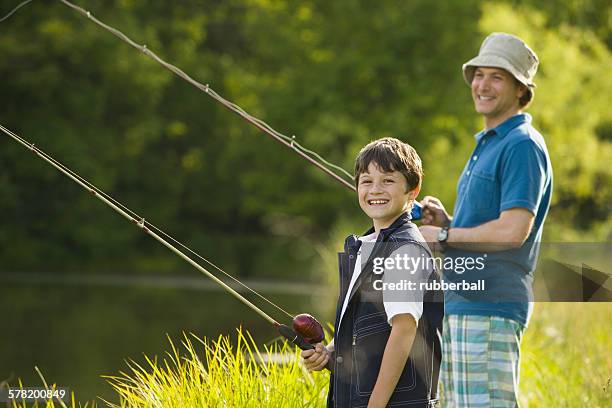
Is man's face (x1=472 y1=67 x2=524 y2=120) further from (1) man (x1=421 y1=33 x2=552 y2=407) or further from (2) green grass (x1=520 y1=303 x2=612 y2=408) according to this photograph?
(2) green grass (x1=520 y1=303 x2=612 y2=408)

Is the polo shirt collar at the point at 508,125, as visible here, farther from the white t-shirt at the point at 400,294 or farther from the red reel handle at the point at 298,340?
the red reel handle at the point at 298,340

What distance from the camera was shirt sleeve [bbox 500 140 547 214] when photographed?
8.97 feet

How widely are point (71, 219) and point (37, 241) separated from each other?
3.33 ft

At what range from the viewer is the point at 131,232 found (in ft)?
77.5

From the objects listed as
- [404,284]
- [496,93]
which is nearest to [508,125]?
[496,93]

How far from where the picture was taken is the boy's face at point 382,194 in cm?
239

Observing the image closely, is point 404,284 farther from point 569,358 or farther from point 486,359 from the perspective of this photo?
point 569,358

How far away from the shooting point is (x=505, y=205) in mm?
2758

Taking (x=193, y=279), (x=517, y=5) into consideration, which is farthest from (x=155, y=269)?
(x=517, y=5)

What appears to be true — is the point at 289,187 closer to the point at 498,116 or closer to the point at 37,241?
the point at 37,241

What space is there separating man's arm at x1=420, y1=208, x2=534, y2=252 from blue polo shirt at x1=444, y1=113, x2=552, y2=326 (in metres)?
0.02

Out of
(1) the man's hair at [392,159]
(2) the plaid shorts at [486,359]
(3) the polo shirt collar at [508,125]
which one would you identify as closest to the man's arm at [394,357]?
(1) the man's hair at [392,159]

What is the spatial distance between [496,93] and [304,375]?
156cm

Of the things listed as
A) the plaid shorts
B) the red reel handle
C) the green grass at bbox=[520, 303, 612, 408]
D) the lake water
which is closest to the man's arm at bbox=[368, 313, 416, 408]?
the red reel handle
